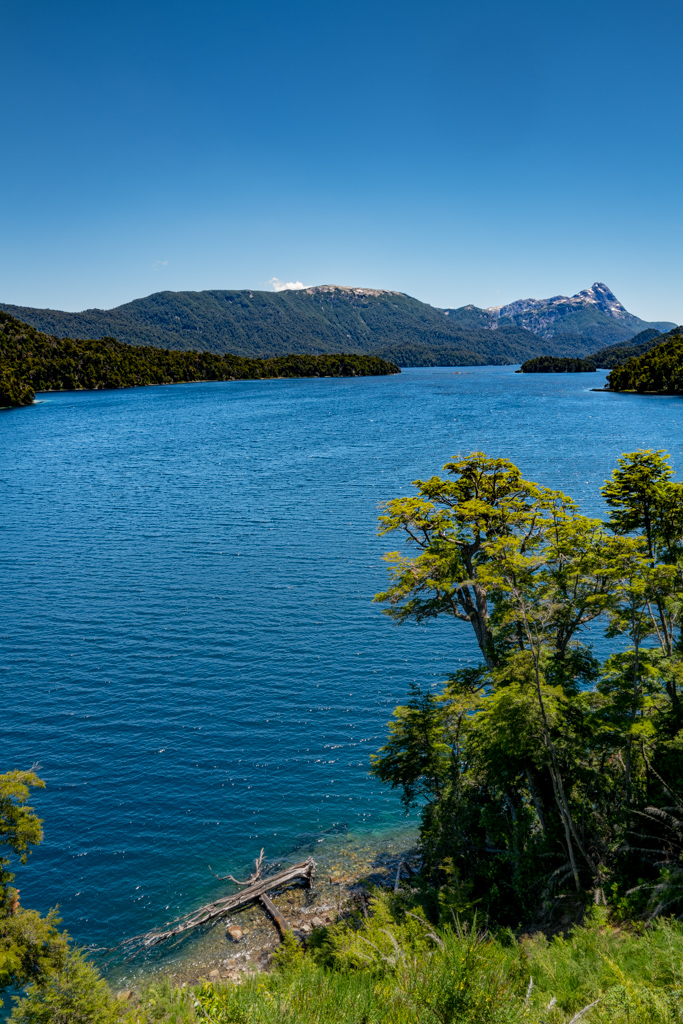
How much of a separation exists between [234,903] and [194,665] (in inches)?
652

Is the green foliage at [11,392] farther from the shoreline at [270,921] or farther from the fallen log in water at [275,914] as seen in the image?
the fallen log in water at [275,914]

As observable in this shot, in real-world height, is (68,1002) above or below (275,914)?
above

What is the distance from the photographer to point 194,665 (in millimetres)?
36594

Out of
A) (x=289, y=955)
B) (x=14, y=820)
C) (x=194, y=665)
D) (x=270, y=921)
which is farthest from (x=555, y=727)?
(x=194, y=665)

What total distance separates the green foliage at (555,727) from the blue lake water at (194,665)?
20.9 feet

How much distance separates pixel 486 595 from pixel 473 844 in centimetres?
886

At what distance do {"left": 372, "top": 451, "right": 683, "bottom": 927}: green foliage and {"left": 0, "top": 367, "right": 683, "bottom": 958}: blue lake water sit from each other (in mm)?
6374

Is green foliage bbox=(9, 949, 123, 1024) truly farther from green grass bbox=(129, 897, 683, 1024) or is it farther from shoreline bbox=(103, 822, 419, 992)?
shoreline bbox=(103, 822, 419, 992)

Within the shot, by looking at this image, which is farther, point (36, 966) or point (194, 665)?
point (194, 665)

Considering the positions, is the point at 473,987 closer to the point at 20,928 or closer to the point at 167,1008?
the point at 167,1008

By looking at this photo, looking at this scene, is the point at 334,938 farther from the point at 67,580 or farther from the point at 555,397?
the point at 555,397

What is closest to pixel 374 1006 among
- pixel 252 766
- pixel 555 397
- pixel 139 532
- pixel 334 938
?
pixel 334 938

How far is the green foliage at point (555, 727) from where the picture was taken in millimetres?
18234

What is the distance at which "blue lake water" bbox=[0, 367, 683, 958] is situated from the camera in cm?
2473
